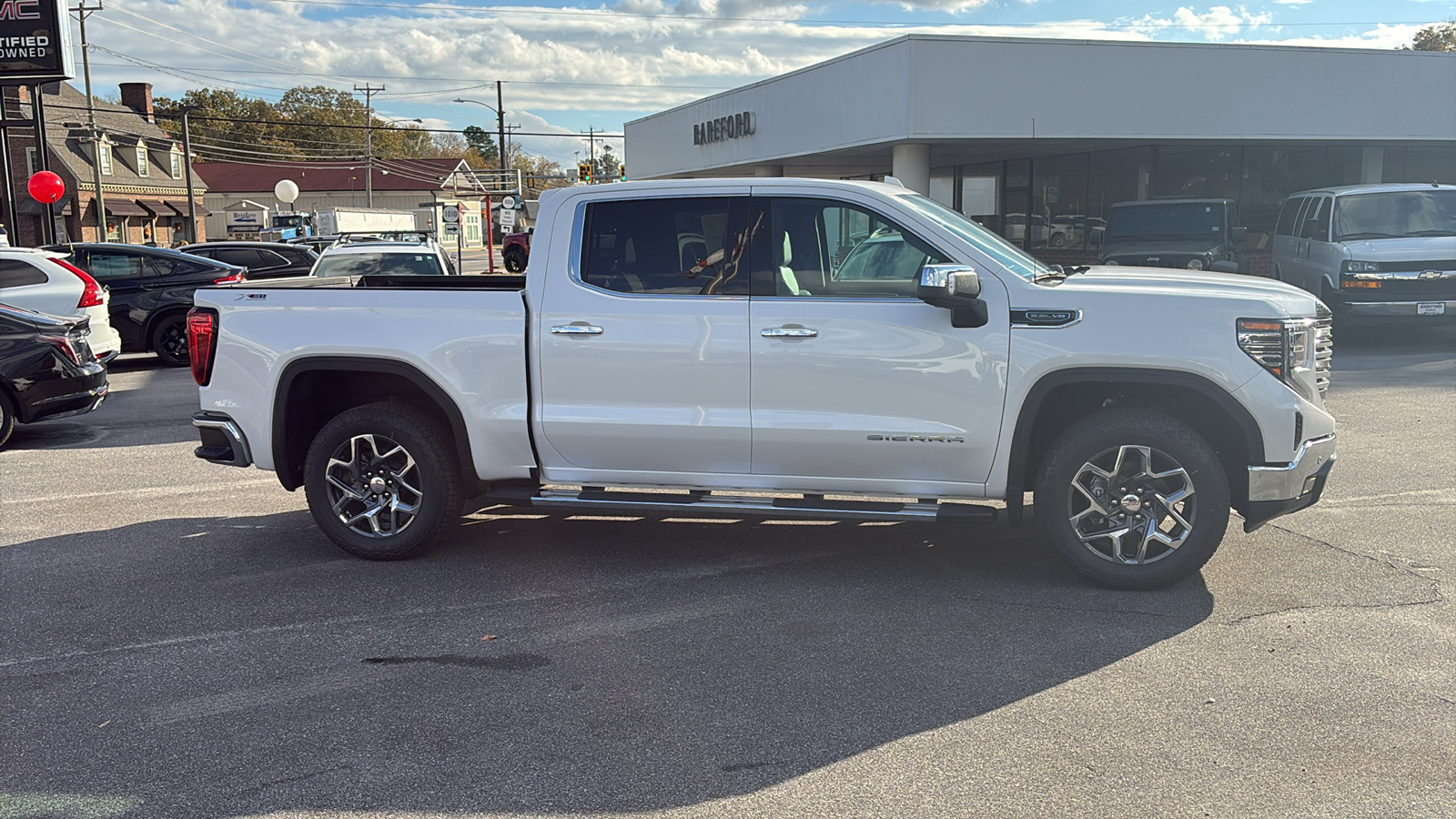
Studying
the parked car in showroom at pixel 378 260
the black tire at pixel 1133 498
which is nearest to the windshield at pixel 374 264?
the parked car in showroom at pixel 378 260

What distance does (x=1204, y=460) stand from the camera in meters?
5.23

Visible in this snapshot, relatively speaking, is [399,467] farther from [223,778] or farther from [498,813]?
[498,813]

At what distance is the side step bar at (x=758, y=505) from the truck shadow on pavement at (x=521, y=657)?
14.5 inches

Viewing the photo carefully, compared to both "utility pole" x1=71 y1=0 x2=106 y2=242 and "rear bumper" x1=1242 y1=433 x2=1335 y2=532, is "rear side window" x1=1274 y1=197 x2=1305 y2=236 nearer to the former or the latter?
"rear bumper" x1=1242 y1=433 x2=1335 y2=532

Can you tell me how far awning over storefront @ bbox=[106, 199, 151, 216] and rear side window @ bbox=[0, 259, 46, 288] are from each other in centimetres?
4889

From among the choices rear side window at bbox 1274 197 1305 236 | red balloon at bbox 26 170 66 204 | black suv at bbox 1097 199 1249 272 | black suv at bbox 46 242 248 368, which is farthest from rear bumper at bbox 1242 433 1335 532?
red balloon at bbox 26 170 66 204

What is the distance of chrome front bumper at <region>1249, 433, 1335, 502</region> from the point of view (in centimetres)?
517

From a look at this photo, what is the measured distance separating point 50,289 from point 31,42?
41.8 ft

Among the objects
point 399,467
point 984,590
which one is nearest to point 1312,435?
point 984,590

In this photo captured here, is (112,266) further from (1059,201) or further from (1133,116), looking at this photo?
(1059,201)

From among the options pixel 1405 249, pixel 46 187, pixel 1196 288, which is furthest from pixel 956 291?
pixel 46 187

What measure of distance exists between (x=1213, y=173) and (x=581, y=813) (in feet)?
79.1

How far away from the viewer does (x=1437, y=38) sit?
56656mm

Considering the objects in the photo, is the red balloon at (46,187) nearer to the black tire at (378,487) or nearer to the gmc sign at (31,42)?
the gmc sign at (31,42)
